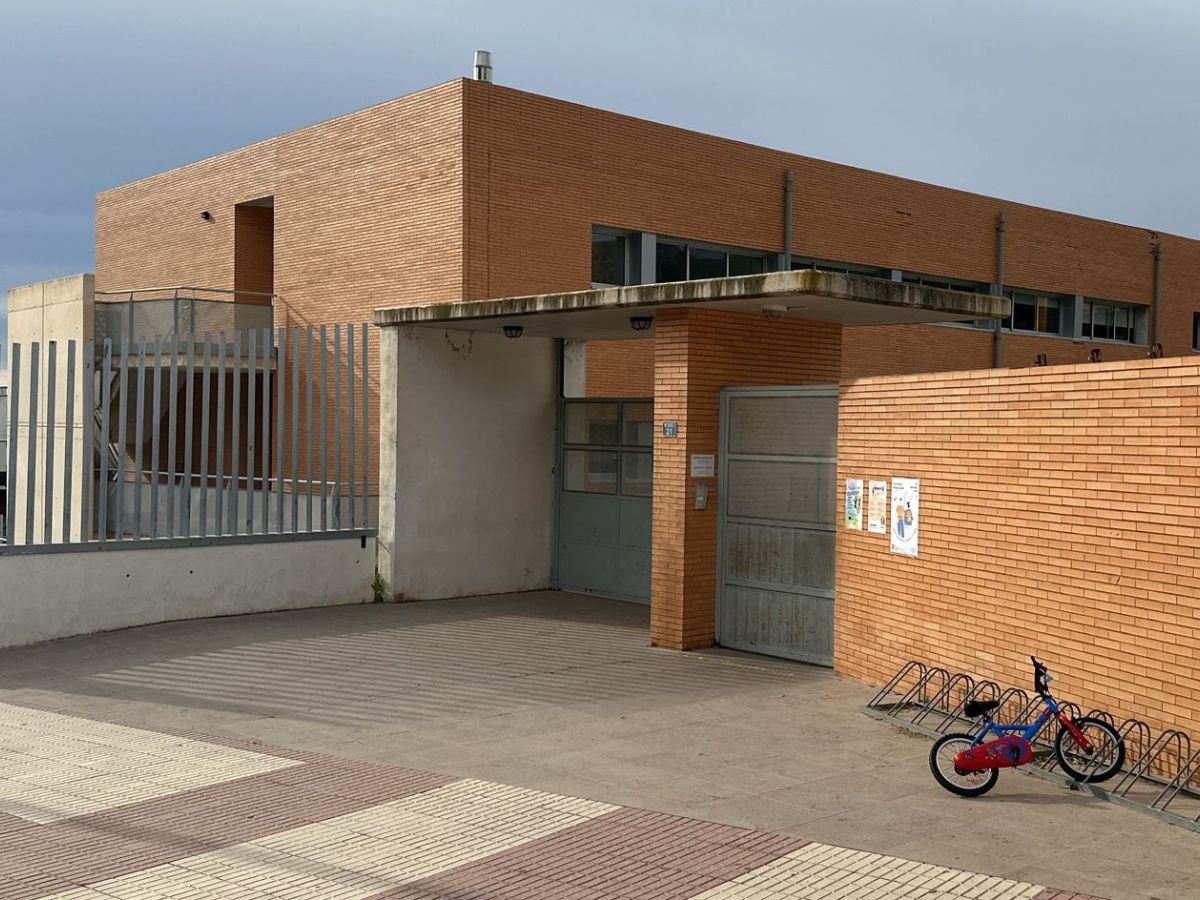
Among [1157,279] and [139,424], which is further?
[1157,279]

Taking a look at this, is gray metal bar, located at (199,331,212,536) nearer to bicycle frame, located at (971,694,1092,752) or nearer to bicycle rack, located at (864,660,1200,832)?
bicycle rack, located at (864,660,1200,832)

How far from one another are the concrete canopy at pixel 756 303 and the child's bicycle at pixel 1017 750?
4374 millimetres

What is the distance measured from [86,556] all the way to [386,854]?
26.8 feet

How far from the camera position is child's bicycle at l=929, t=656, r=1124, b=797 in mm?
7566

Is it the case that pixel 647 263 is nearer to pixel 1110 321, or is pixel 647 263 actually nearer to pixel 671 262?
pixel 671 262

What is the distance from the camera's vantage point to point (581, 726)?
9.42 metres

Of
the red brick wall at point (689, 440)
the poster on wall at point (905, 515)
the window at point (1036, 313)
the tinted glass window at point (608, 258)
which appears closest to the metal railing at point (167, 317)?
the tinted glass window at point (608, 258)

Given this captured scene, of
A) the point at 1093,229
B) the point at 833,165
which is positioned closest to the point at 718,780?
the point at 833,165

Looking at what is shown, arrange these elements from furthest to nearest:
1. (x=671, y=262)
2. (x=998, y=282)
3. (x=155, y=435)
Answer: (x=998, y=282) < (x=671, y=262) < (x=155, y=435)

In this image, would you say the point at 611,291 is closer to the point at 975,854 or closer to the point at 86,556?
the point at 86,556

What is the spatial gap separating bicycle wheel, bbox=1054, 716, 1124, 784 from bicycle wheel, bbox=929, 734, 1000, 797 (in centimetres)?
47

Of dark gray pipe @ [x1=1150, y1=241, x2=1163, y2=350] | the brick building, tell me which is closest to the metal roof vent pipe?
the brick building

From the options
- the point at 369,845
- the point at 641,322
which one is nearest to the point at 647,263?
the point at 641,322

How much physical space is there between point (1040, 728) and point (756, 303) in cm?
547
